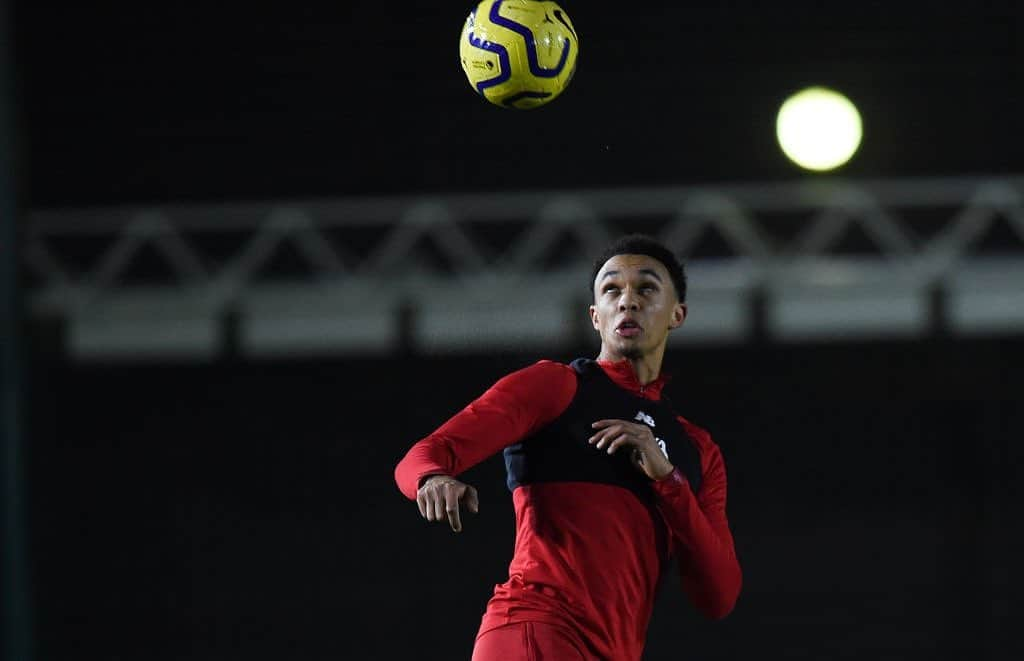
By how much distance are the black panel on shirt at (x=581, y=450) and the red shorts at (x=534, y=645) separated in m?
0.30

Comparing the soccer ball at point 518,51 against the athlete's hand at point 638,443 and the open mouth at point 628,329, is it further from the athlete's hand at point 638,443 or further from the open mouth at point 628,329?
the athlete's hand at point 638,443

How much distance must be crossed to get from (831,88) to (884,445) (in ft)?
7.47

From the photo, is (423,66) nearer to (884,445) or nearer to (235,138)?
(235,138)

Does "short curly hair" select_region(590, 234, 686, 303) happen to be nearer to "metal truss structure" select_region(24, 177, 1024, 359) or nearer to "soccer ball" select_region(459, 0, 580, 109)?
"soccer ball" select_region(459, 0, 580, 109)

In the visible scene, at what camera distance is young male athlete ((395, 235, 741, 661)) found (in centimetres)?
296

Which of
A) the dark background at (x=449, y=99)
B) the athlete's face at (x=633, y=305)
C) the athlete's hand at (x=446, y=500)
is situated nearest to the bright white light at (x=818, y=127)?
the dark background at (x=449, y=99)

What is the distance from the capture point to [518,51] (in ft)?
12.9

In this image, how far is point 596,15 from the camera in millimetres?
10977

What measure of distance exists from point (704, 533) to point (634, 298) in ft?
1.83

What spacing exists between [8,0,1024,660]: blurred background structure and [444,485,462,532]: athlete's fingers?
626cm

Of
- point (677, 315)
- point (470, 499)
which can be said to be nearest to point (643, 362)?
point (677, 315)

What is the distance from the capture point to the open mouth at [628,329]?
131 inches

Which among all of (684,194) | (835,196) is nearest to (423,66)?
(684,194)

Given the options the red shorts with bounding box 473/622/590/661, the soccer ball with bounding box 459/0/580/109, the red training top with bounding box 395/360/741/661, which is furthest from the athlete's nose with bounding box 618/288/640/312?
the soccer ball with bounding box 459/0/580/109
